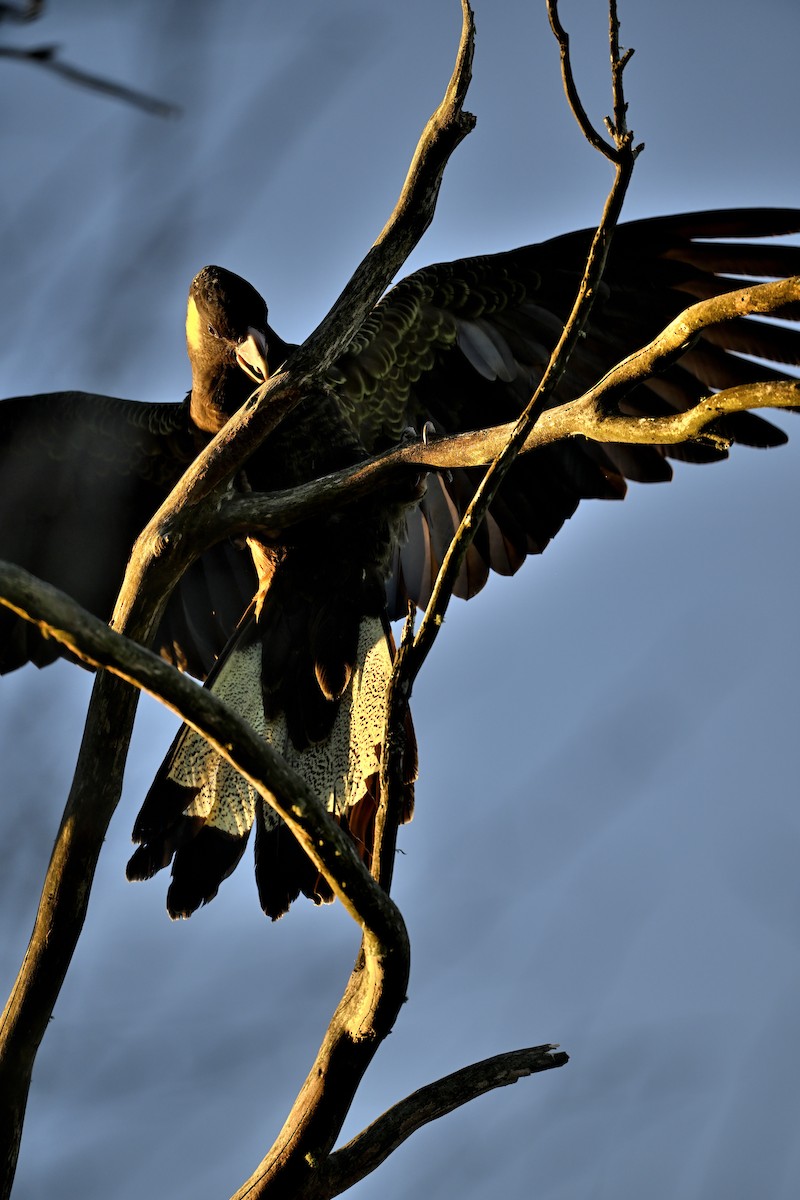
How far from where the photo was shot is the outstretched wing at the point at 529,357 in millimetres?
4699

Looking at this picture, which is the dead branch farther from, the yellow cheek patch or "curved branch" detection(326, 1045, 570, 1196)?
the yellow cheek patch

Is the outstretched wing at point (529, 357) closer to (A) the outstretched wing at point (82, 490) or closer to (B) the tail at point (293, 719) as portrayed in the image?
(B) the tail at point (293, 719)

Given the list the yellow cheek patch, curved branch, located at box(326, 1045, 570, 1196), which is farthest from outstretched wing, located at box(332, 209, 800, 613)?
curved branch, located at box(326, 1045, 570, 1196)

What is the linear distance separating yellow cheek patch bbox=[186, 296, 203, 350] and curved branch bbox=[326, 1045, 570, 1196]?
316 centimetres

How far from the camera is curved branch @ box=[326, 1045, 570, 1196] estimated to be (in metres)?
2.65

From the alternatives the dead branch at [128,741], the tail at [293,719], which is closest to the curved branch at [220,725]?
the dead branch at [128,741]

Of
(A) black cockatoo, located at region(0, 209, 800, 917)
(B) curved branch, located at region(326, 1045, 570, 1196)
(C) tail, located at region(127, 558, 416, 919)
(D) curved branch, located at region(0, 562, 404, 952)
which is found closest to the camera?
(D) curved branch, located at region(0, 562, 404, 952)

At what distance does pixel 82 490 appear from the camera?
5.09m

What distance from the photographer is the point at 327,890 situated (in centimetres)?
384

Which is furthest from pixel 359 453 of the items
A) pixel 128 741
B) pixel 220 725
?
pixel 220 725

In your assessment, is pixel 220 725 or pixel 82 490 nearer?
pixel 220 725

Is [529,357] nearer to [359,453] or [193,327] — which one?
[359,453]

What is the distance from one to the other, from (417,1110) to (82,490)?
322cm

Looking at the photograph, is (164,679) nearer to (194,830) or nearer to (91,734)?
(91,734)
